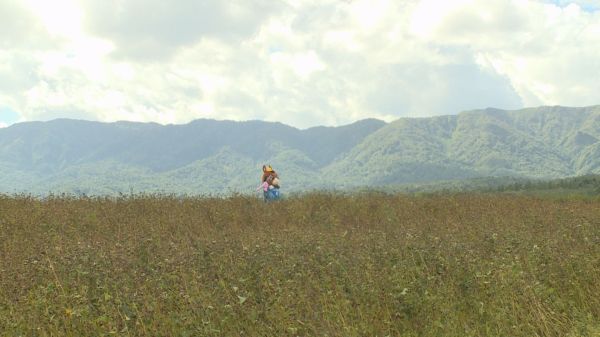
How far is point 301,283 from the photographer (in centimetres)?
648

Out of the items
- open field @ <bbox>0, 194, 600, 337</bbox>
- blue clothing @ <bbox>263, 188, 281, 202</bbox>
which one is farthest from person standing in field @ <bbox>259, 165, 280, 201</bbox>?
open field @ <bbox>0, 194, 600, 337</bbox>

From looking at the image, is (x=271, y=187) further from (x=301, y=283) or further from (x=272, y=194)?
(x=301, y=283)

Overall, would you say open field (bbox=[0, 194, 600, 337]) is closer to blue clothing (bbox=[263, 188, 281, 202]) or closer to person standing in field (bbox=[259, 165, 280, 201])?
blue clothing (bbox=[263, 188, 281, 202])

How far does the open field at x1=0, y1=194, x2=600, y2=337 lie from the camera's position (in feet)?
17.3

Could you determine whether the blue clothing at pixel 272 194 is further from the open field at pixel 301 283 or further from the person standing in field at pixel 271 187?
the open field at pixel 301 283

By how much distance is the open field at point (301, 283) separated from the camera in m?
5.26

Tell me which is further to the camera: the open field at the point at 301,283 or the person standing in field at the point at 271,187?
the person standing in field at the point at 271,187

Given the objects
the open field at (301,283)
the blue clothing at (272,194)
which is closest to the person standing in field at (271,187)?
the blue clothing at (272,194)

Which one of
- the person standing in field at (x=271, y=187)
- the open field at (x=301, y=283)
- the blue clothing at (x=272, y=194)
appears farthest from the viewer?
the person standing in field at (x=271, y=187)

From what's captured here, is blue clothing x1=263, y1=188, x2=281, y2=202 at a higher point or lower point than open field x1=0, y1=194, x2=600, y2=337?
higher

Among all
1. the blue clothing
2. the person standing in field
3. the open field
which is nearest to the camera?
the open field

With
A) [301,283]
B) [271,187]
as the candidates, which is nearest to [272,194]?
[271,187]

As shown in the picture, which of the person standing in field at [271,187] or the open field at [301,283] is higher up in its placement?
the person standing in field at [271,187]

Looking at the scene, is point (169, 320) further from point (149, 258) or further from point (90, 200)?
point (90, 200)
